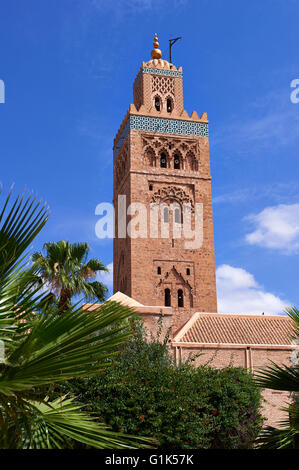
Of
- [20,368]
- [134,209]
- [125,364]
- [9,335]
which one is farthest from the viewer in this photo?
[134,209]

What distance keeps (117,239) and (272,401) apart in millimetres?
17966

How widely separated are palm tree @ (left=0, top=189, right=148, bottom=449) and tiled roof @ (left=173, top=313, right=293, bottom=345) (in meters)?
13.9

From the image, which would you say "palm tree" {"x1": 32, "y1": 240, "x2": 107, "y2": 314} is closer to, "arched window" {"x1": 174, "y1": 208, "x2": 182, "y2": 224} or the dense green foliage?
the dense green foliage

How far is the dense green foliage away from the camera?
938cm

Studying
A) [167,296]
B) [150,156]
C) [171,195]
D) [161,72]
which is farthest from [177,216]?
[161,72]

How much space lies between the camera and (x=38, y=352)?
3807mm

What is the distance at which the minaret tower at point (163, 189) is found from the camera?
1143 inches

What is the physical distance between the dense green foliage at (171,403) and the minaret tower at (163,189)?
16.3 m

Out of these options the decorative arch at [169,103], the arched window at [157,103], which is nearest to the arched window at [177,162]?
the decorative arch at [169,103]

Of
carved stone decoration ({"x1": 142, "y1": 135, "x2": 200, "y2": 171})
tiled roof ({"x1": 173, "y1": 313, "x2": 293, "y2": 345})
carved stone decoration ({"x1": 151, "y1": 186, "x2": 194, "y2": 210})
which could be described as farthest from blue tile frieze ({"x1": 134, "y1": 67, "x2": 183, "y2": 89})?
tiled roof ({"x1": 173, "y1": 313, "x2": 293, "y2": 345})
